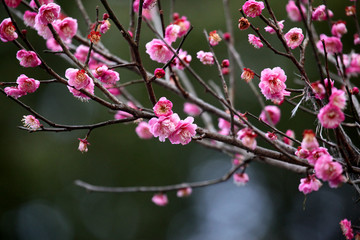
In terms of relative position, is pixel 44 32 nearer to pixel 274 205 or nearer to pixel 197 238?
pixel 274 205

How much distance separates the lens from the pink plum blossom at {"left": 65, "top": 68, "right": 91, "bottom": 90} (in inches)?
39.2

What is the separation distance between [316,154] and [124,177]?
4.09 m

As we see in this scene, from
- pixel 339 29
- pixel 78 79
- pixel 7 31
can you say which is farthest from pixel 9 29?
pixel 339 29

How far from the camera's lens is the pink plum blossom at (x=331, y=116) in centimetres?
84

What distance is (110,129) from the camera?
478 centimetres

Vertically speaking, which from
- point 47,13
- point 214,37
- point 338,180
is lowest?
point 338,180

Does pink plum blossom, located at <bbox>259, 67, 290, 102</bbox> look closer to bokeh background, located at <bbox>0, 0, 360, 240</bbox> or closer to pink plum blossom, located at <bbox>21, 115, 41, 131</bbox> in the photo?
pink plum blossom, located at <bbox>21, 115, 41, 131</bbox>

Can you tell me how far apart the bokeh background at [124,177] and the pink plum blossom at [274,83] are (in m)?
2.86

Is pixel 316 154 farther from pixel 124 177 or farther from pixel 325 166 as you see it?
pixel 124 177

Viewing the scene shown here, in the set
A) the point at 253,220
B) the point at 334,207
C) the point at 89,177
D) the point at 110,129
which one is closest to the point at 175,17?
the point at 110,129

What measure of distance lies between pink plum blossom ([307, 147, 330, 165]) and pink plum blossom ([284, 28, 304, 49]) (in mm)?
336

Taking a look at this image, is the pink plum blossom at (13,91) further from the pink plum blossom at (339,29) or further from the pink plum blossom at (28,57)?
the pink plum blossom at (339,29)

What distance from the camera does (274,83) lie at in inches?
43.7

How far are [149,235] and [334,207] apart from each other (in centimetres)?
260
